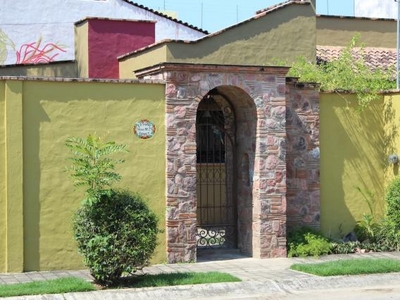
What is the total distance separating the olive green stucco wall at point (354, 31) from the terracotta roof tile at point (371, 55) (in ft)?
1.37

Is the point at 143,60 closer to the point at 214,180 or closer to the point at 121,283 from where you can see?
the point at 214,180

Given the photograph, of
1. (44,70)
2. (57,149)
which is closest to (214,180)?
(57,149)

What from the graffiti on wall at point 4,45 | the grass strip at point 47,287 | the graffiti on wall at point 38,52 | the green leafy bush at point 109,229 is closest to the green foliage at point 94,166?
the green leafy bush at point 109,229

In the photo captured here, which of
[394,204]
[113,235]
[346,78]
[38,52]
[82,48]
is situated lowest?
[113,235]

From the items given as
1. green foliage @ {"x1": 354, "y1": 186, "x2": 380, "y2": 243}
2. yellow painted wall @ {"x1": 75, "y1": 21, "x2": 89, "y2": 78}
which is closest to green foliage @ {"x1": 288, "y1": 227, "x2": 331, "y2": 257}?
green foliage @ {"x1": 354, "y1": 186, "x2": 380, "y2": 243}

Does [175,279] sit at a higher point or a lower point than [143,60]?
lower

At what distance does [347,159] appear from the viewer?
16016mm

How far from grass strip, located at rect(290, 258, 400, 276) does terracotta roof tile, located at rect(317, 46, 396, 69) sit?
8.75 meters

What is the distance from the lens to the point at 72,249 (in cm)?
1355

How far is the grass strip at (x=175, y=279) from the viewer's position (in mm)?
12000

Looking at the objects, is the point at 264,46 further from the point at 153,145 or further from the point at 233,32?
the point at 153,145

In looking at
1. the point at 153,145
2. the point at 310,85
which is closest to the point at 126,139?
the point at 153,145

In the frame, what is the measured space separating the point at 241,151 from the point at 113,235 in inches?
182

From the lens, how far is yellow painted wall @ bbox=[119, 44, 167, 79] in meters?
18.5
